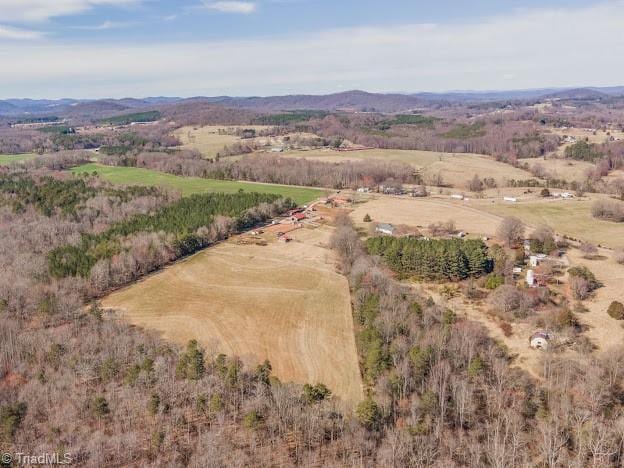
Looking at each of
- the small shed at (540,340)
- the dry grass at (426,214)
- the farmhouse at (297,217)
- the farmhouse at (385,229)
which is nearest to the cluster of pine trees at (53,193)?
the farmhouse at (297,217)

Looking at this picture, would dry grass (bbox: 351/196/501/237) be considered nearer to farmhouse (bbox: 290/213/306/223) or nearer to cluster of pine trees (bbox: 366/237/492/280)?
farmhouse (bbox: 290/213/306/223)

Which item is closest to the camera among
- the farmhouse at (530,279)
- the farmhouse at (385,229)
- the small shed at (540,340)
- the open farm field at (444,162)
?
the small shed at (540,340)

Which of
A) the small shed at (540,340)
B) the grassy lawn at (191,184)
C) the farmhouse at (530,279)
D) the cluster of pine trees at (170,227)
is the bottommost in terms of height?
the small shed at (540,340)

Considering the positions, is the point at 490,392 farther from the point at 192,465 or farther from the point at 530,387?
the point at 192,465

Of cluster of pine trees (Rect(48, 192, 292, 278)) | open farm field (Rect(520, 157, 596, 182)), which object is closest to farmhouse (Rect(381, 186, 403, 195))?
cluster of pine trees (Rect(48, 192, 292, 278))

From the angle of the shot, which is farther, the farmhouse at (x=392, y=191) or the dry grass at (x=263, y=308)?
the farmhouse at (x=392, y=191)

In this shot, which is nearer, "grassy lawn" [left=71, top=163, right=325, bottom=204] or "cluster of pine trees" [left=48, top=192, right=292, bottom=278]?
"cluster of pine trees" [left=48, top=192, right=292, bottom=278]

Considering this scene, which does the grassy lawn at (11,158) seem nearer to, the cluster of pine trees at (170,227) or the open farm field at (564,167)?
the cluster of pine trees at (170,227)

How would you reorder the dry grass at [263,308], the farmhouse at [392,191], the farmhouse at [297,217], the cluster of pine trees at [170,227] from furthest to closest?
the farmhouse at [392,191]
the farmhouse at [297,217]
the cluster of pine trees at [170,227]
the dry grass at [263,308]
